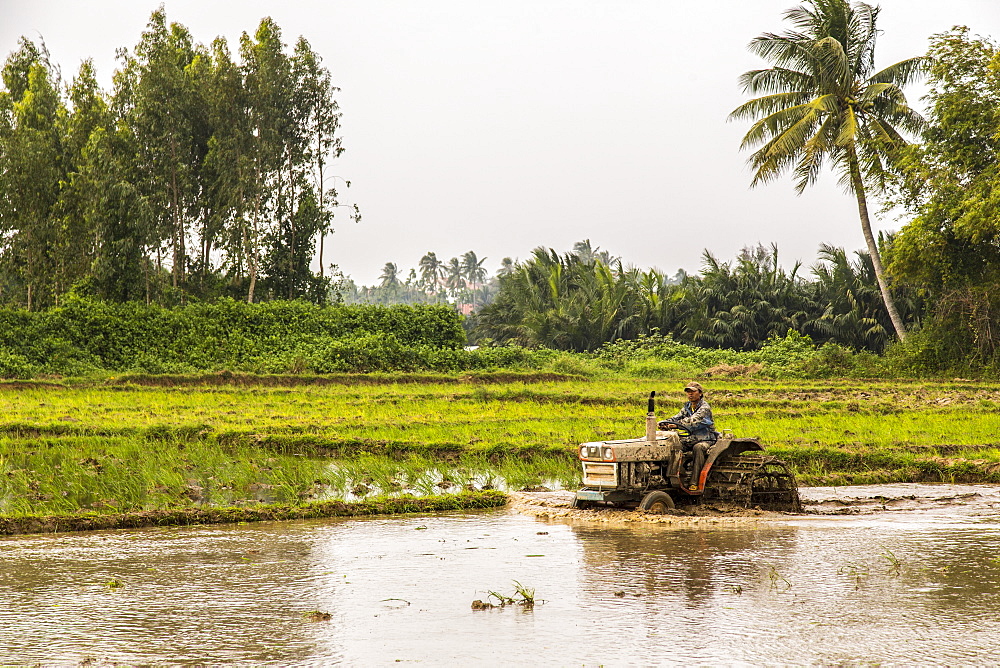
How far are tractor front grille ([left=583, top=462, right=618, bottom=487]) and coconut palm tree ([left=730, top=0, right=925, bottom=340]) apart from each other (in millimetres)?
20777

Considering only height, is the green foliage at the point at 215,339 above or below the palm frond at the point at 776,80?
below

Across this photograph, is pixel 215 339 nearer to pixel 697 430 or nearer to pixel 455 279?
pixel 697 430

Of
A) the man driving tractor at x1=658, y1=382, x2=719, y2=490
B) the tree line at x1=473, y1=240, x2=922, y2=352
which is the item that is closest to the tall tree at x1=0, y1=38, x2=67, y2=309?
the tree line at x1=473, y1=240, x2=922, y2=352

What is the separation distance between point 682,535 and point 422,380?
17374 mm

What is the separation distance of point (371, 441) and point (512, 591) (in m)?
8.07

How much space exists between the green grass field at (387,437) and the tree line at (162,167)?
10.1 metres

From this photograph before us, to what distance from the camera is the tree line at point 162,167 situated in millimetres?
30891

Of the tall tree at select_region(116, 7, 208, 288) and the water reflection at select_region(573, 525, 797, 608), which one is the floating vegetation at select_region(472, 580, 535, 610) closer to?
the water reflection at select_region(573, 525, 797, 608)

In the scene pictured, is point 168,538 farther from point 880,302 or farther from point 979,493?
point 880,302

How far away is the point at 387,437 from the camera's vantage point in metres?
14.5

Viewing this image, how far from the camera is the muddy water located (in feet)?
16.0

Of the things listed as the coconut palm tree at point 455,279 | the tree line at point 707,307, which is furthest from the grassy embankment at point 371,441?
the coconut palm tree at point 455,279

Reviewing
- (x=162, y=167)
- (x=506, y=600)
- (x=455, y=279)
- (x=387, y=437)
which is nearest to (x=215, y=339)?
(x=162, y=167)

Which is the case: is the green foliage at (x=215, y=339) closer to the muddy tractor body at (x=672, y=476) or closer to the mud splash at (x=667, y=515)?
the mud splash at (x=667, y=515)
